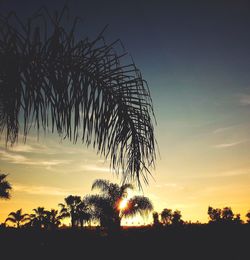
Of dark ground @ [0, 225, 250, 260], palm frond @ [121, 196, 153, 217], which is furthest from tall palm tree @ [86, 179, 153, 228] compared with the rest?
dark ground @ [0, 225, 250, 260]

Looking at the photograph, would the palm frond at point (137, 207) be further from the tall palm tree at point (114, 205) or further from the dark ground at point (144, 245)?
the dark ground at point (144, 245)

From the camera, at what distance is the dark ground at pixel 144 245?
9.32 meters

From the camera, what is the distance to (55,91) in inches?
93.6

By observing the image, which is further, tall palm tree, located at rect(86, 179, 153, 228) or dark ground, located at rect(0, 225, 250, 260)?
tall palm tree, located at rect(86, 179, 153, 228)

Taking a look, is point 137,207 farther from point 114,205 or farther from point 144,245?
point 144,245

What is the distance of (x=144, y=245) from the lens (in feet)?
33.4

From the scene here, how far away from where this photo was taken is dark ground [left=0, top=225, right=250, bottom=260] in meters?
9.32

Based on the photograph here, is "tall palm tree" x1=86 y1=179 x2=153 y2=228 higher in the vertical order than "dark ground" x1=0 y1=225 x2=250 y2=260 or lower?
higher

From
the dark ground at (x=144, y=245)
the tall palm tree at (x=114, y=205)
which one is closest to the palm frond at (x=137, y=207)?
the tall palm tree at (x=114, y=205)

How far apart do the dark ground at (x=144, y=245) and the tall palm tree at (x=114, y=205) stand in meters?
10.3

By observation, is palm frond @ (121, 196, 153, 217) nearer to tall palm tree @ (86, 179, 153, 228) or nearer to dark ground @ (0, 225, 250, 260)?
tall palm tree @ (86, 179, 153, 228)

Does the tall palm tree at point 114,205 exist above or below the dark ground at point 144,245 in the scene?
above

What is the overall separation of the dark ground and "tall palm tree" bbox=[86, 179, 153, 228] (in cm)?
1030

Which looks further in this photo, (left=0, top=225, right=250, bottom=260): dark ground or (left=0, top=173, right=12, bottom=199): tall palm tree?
(left=0, top=173, right=12, bottom=199): tall palm tree
